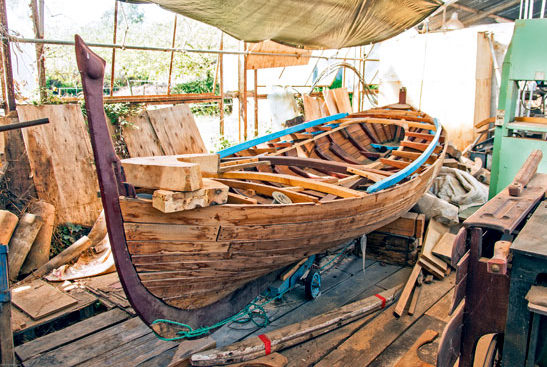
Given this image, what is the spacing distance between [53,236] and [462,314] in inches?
189

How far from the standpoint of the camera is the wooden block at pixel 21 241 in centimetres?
442

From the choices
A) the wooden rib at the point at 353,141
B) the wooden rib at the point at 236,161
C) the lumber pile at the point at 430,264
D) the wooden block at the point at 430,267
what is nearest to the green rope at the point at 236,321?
the lumber pile at the point at 430,264

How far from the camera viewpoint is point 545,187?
2.59 m

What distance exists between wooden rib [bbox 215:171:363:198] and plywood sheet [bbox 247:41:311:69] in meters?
4.64

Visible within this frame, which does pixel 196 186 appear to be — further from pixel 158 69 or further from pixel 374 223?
pixel 158 69

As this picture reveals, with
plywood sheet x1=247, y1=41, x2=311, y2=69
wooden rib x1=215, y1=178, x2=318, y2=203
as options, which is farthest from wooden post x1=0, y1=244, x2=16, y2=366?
plywood sheet x1=247, y1=41, x2=311, y2=69

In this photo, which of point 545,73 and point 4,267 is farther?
point 545,73

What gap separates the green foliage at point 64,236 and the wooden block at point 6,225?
0.60 meters

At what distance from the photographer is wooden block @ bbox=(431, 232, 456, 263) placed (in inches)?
184

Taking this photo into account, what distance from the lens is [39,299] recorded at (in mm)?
4012

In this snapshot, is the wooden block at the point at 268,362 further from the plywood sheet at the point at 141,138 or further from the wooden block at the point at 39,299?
the plywood sheet at the point at 141,138

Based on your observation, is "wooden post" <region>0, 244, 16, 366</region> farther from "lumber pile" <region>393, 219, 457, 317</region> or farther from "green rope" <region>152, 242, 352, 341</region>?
"lumber pile" <region>393, 219, 457, 317</region>

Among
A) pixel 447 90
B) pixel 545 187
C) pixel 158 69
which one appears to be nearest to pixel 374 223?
pixel 545 187

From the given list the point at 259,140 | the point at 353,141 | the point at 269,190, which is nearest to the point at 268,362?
the point at 269,190
